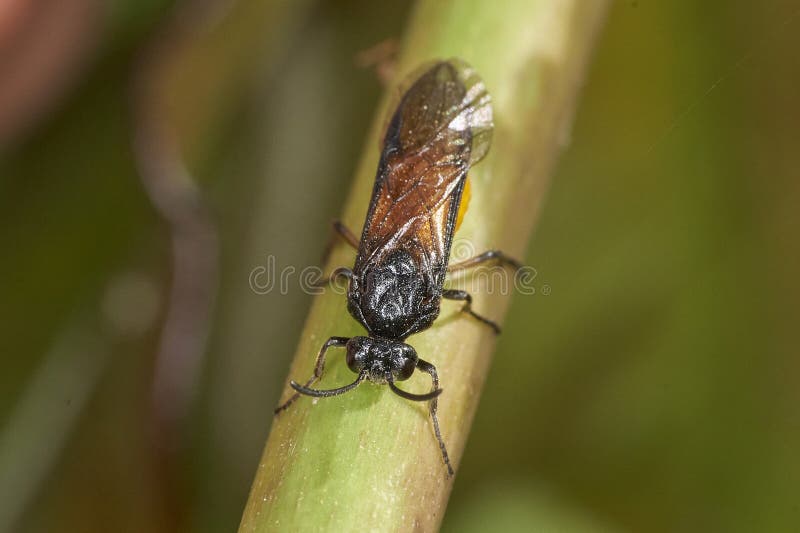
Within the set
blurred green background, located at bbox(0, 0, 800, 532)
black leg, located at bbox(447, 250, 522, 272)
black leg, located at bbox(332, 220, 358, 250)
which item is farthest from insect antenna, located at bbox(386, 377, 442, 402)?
blurred green background, located at bbox(0, 0, 800, 532)

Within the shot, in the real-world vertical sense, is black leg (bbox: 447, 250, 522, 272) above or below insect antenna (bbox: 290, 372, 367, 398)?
above

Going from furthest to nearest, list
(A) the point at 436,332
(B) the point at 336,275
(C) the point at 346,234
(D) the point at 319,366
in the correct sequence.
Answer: (C) the point at 346,234, (B) the point at 336,275, (A) the point at 436,332, (D) the point at 319,366

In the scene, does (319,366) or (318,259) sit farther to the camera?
(318,259)

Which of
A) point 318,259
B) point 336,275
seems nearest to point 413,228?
point 318,259

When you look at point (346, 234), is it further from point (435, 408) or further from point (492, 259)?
point (435, 408)

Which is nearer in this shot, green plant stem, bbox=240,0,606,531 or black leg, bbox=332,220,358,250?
green plant stem, bbox=240,0,606,531

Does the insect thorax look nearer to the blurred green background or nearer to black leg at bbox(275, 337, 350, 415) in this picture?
black leg at bbox(275, 337, 350, 415)
